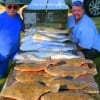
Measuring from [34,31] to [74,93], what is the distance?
230cm

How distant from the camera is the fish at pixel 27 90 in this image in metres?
3.34

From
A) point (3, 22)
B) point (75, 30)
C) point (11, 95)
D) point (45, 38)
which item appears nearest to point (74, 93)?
point (11, 95)

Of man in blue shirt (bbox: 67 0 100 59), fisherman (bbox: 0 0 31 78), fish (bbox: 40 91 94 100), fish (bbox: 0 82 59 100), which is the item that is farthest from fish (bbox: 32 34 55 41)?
fish (bbox: 40 91 94 100)

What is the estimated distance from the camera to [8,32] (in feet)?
21.1

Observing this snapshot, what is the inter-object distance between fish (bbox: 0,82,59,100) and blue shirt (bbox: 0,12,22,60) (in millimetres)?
2940

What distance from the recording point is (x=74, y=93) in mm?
3369

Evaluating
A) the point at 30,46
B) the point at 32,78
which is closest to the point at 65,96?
the point at 32,78

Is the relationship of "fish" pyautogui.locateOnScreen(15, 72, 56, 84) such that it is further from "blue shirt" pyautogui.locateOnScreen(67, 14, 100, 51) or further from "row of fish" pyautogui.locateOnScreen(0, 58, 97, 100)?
"blue shirt" pyautogui.locateOnScreen(67, 14, 100, 51)

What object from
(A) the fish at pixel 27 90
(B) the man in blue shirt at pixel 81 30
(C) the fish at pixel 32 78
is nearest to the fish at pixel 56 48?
(C) the fish at pixel 32 78

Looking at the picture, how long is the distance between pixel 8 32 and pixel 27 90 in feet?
10.3

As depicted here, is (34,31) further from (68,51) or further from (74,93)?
(74,93)

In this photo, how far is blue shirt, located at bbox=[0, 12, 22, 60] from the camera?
21.0 feet

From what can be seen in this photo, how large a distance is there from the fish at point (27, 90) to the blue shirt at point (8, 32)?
294 centimetres

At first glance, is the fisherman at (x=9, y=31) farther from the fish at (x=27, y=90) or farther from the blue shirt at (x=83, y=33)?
the fish at (x=27, y=90)
